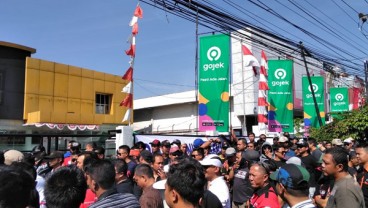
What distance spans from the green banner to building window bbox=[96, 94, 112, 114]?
17.1 m

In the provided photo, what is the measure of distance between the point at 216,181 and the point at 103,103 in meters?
27.2

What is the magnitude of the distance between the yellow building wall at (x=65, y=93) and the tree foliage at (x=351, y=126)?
57.1 feet

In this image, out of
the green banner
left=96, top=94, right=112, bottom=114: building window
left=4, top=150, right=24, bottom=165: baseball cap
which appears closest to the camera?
left=4, top=150, right=24, bottom=165: baseball cap

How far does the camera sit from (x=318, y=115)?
67.0 feet

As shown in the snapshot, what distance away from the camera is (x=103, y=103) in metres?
30.8

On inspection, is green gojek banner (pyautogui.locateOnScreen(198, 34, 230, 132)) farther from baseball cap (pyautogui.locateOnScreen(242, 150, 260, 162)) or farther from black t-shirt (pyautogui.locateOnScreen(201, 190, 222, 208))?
black t-shirt (pyautogui.locateOnScreen(201, 190, 222, 208))

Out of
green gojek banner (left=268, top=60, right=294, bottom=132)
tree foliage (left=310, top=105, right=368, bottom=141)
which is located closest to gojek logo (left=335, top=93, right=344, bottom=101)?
tree foliage (left=310, top=105, right=368, bottom=141)

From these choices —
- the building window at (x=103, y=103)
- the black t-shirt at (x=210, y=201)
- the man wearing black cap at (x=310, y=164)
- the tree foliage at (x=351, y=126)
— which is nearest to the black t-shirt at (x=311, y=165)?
the man wearing black cap at (x=310, y=164)

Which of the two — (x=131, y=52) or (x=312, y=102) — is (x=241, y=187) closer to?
(x=131, y=52)

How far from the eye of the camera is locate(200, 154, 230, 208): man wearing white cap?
438 centimetres

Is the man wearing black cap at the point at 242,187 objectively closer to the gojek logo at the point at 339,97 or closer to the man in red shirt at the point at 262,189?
the man in red shirt at the point at 262,189

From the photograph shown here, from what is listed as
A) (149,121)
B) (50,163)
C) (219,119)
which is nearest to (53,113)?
(149,121)

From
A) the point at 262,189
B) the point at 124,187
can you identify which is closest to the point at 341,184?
the point at 262,189

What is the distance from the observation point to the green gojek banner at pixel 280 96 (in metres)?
17.0
